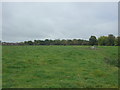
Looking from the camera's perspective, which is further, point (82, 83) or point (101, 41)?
point (101, 41)

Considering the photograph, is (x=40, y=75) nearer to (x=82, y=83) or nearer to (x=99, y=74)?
(x=82, y=83)

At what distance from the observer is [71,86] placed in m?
7.05

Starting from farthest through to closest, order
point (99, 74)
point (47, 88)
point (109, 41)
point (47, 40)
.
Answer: point (47, 40), point (109, 41), point (99, 74), point (47, 88)

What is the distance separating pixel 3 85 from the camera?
6883mm

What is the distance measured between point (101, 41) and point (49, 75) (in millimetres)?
68871

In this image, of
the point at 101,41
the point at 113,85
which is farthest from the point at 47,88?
the point at 101,41

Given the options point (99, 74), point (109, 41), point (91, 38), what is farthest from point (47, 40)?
point (99, 74)

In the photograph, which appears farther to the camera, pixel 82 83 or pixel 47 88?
pixel 82 83

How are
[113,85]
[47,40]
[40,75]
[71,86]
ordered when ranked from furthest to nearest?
[47,40] → [40,75] → [113,85] → [71,86]

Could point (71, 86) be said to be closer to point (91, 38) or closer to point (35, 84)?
point (35, 84)

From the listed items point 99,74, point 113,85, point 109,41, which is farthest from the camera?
point 109,41

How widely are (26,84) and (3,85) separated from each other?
112 centimetres

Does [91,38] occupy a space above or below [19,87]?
above

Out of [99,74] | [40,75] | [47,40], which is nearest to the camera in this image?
[40,75]
